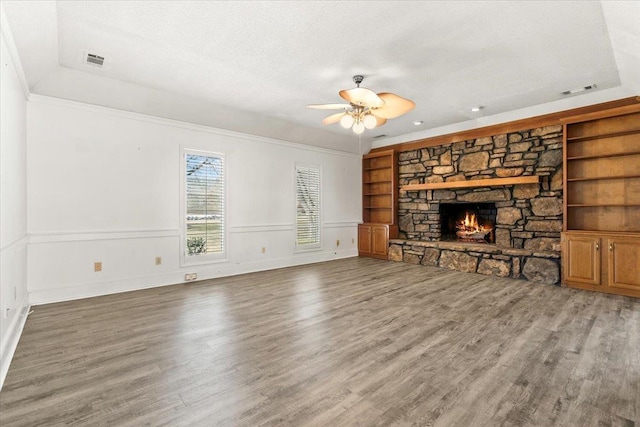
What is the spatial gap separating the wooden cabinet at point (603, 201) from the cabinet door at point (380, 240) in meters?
3.39

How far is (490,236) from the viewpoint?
6621mm

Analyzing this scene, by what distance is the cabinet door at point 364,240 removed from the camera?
7863 mm

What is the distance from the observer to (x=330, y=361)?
2.46 meters

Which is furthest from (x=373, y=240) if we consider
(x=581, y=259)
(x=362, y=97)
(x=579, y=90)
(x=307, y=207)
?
(x=362, y=97)

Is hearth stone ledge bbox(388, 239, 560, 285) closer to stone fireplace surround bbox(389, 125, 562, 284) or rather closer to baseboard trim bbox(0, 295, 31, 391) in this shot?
stone fireplace surround bbox(389, 125, 562, 284)

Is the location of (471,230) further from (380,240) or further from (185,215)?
(185,215)

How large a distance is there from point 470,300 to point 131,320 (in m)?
4.03

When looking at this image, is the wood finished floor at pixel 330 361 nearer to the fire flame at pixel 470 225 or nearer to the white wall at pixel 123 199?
the white wall at pixel 123 199

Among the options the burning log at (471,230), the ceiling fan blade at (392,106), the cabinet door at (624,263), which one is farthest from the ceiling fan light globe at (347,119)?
the burning log at (471,230)

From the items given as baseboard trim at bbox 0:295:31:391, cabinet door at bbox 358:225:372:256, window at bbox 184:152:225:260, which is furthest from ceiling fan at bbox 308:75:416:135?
cabinet door at bbox 358:225:372:256

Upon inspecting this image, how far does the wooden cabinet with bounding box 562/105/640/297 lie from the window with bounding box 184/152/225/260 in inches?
222

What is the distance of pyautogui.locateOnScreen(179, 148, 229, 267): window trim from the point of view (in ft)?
17.1

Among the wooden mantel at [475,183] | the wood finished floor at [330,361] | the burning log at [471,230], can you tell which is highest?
the wooden mantel at [475,183]

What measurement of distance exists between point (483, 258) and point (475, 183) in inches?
55.9
